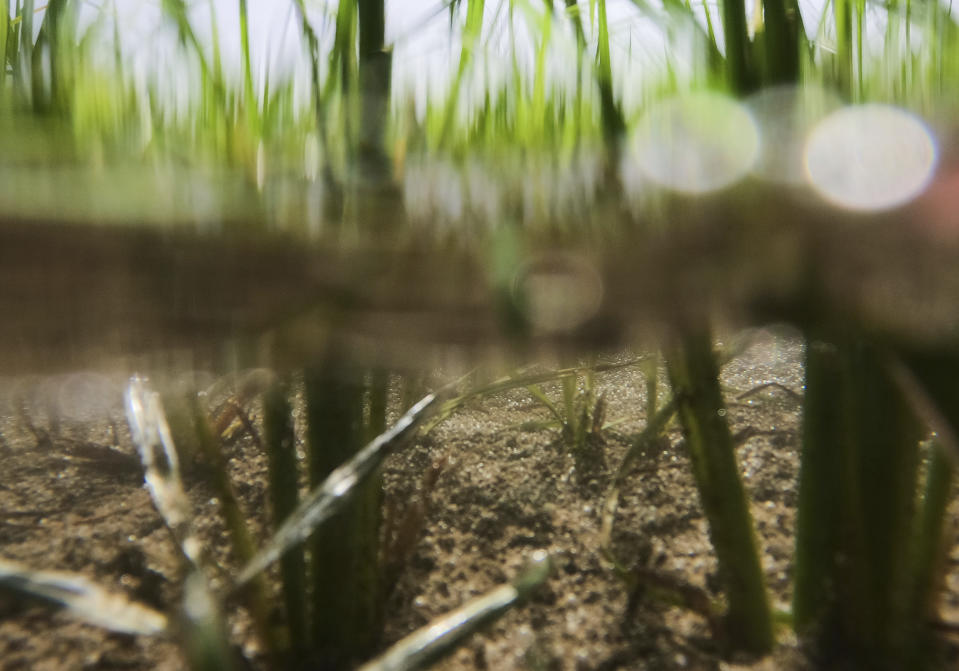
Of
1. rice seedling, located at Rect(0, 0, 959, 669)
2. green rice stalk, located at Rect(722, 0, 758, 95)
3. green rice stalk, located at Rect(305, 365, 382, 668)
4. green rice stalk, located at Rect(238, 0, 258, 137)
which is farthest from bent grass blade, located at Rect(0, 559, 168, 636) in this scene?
green rice stalk, located at Rect(722, 0, 758, 95)

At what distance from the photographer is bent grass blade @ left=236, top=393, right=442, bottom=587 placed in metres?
0.24

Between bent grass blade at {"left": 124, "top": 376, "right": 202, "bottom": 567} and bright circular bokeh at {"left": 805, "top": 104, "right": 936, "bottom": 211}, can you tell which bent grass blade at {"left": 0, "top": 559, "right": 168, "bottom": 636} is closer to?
bent grass blade at {"left": 124, "top": 376, "right": 202, "bottom": 567}

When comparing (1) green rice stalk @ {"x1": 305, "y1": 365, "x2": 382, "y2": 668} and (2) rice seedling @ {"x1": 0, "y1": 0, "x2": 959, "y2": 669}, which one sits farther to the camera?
(1) green rice stalk @ {"x1": 305, "y1": 365, "x2": 382, "y2": 668}

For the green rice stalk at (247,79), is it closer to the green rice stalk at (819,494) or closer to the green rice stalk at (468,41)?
the green rice stalk at (468,41)

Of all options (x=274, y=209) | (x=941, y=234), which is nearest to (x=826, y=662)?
(x=941, y=234)

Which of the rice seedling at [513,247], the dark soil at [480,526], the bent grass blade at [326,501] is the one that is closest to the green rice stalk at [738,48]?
the rice seedling at [513,247]

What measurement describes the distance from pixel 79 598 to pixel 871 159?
1.13 feet

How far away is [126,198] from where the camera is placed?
0.19 meters

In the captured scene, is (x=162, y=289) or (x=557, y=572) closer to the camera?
(x=162, y=289)

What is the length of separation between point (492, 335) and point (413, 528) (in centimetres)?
29

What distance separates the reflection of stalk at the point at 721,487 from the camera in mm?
347

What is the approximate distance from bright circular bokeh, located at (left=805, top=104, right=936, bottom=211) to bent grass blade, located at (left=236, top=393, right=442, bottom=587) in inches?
7.4

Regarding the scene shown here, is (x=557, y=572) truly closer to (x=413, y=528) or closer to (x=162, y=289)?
(x=413, y=528)

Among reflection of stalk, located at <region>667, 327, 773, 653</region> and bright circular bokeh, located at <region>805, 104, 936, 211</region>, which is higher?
bright circular bokeh, located at <region>805, 104, 936, 211</region>
